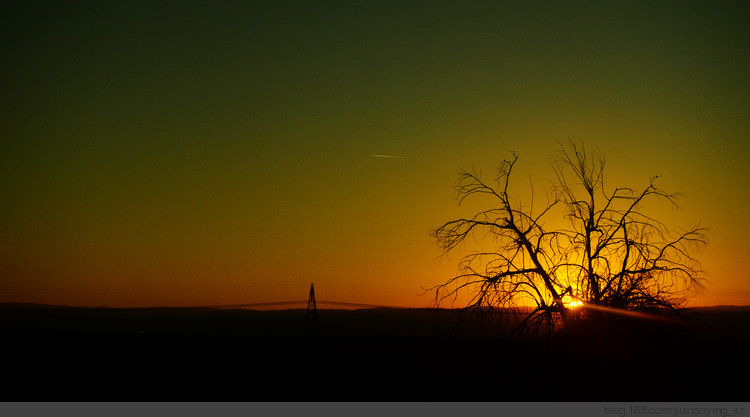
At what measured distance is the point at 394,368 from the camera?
2002cm

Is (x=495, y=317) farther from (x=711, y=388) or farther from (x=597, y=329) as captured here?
(x=711, y=388)

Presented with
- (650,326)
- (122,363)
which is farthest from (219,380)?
(650,326)

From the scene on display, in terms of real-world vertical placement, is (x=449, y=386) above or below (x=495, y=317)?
below

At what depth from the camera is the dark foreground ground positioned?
1631cm

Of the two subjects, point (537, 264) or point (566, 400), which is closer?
point (566, 400)

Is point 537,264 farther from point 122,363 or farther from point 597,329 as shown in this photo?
point 122,363

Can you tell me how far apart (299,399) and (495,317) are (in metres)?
8.59

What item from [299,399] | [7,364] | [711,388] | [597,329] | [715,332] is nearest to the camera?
[299,399]

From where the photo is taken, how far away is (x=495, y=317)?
22578 millimetres

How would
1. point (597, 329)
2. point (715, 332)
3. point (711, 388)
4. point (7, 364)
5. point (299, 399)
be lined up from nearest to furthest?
point (299, 399), point (711, 388), point (7, 364), point (597, 329), point (715, 332)

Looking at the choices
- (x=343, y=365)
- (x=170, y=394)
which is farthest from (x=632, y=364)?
(x=170, y=394)

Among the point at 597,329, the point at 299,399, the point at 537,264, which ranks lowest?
the point at 299,399

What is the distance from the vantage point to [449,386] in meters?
17.2

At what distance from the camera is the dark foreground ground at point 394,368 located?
16312 millimetres
